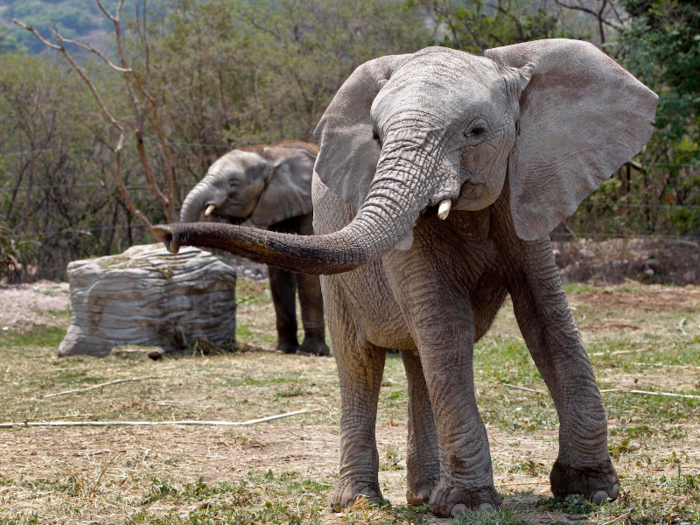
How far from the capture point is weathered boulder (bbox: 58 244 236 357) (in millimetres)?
10180

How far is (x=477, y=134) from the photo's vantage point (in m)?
3.81

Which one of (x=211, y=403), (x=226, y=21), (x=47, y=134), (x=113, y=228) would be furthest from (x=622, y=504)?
(x=226, y=21)

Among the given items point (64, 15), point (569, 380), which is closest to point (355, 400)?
point (569, 380)

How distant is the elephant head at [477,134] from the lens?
3.61m

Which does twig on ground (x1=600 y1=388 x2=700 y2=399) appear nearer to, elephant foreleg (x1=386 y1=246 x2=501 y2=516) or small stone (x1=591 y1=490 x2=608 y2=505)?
small stone (x1=591 y1=490 x2=608 y2=505)

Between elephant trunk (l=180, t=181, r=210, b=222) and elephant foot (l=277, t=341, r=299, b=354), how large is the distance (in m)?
1.88

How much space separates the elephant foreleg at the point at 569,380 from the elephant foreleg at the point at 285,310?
708cm

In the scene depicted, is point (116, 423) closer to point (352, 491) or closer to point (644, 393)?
point (352, 491)

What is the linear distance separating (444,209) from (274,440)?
3.28m

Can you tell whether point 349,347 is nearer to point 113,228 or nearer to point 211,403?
point 211,403

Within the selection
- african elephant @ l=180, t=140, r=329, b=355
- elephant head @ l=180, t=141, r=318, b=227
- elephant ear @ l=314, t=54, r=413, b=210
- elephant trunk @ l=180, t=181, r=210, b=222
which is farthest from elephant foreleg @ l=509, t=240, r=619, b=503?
elephant head @ l=180, t=141, r=318, b=227

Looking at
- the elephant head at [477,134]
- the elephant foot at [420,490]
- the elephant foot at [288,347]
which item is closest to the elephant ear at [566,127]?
the elephant head at [477,134]

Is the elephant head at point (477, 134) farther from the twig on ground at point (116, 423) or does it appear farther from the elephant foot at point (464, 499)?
the twig on ground at point (116, 423)

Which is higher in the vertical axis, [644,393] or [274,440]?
[644,393]
